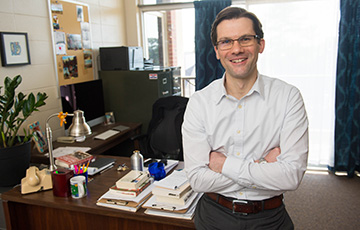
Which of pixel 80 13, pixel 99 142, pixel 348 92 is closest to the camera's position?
pixel 99 142

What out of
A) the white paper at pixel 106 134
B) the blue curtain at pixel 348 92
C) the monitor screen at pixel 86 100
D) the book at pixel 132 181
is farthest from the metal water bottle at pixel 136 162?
the blue curtain at pixel 348 92

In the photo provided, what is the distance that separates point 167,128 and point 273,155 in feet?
6.15

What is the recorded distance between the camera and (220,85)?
1545 mm

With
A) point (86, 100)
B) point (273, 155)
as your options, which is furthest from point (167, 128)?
point (273, 155)

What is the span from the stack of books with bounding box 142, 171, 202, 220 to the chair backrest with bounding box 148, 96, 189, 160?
4.47ft

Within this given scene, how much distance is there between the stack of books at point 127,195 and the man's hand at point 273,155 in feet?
2.37

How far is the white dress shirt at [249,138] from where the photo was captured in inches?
54.0

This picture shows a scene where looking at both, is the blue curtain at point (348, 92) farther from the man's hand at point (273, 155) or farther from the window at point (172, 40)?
the man's hand at point (273, 155)

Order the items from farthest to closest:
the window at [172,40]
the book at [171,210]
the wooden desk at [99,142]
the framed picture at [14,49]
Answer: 1. the window at [172,40]
2. the wooden desk at [99,142]
3. the framed picture at [14,49]
4. the book at [171,210]

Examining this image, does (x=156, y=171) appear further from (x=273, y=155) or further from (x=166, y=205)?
(x=273, y=155)

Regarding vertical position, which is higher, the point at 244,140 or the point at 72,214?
the point at 244,140

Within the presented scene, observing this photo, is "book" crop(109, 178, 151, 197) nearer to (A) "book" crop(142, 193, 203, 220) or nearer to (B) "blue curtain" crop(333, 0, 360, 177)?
(A) "book" crop(142, 193, 203, 220)

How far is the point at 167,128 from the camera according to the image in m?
3.22


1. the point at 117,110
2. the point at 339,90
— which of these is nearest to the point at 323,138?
the point at 339,90
